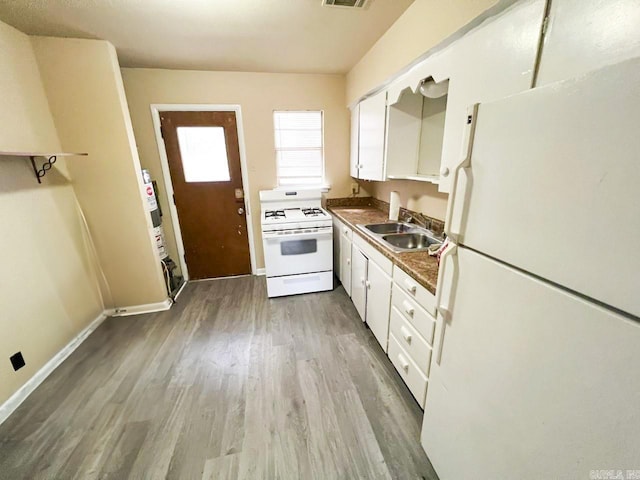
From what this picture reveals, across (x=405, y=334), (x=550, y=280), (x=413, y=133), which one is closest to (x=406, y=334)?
(x=405, y=334)

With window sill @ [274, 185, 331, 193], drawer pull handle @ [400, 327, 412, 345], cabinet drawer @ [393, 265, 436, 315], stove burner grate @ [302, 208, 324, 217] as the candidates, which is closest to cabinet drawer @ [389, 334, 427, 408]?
drawer pull handle @ [400, 327, 412, 345]

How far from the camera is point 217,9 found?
165cm

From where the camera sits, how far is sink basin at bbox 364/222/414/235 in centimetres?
241

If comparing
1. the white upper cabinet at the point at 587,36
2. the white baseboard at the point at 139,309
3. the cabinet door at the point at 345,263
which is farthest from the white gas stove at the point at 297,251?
the white upper cabinet at the point at 587,36

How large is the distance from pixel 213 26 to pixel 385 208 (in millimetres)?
2312

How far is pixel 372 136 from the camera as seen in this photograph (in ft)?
7.97

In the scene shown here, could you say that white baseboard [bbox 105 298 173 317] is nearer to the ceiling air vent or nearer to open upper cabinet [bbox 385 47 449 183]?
open upper cabinet [bbox 385 47 449 183]

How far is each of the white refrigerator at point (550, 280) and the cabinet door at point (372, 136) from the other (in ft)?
4.97

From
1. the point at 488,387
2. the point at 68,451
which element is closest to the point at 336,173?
the point at 488,387

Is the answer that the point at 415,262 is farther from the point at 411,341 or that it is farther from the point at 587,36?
the point at 587,36

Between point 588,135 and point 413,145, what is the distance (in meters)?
1.82

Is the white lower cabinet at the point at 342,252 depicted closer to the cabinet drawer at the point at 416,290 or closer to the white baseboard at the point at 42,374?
the cabinet drawer at the point at 416,290

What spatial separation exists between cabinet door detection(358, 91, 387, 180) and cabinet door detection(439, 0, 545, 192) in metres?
0.87

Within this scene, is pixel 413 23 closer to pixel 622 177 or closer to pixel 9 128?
pixel 622 177
